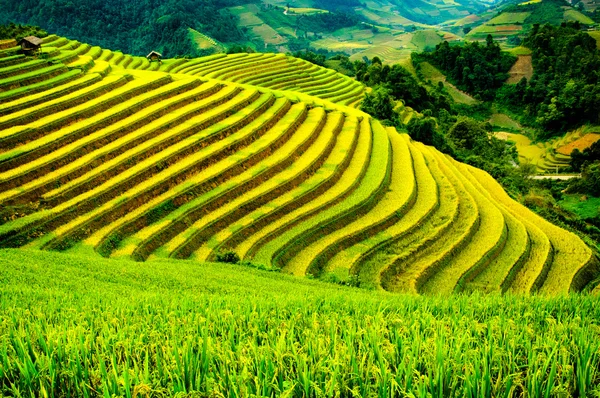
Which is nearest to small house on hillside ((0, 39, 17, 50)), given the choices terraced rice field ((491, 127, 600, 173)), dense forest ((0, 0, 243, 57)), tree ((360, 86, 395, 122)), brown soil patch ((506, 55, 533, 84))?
tree ((360, 86, 395, 122))

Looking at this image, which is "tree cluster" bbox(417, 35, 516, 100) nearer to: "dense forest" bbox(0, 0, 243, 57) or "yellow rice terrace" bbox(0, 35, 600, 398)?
"yellow rice terrace" bbox(0, 35, 600, 398)

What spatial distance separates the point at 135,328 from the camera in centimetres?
432

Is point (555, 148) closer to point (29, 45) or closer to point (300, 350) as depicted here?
point (29, 45)

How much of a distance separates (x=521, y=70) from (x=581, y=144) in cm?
1859

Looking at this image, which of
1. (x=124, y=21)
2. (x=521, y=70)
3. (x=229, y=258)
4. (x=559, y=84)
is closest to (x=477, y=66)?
(x=521, y=70)

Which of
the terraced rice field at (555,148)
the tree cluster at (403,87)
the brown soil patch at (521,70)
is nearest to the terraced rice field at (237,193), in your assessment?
the terraced rice field at (555,148)

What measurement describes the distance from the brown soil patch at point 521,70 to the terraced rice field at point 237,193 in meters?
36.9

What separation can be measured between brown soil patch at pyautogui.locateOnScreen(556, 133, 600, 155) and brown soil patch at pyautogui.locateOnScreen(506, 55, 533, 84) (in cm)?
1586

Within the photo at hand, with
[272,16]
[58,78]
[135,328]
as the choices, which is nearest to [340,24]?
[272,16]

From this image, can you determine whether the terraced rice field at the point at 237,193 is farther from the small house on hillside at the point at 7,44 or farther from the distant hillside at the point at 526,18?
the distant hillside at the point at 526,18

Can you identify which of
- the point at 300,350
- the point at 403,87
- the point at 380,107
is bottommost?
the point at 380,107

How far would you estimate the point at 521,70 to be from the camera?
52.9m

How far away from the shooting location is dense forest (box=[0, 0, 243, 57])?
7088cm

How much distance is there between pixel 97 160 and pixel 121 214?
8.94 feet
